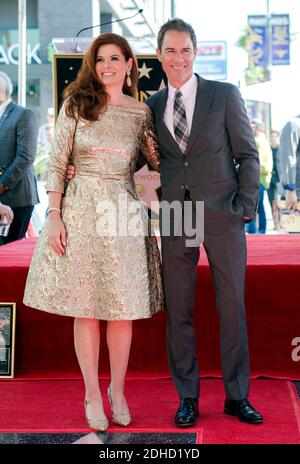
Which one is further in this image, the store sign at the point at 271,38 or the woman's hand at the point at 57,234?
the store sign at the point at 271,38

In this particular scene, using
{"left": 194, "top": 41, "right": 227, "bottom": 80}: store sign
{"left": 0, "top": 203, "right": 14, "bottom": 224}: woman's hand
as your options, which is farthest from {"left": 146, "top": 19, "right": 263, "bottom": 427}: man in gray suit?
{"left": 194, "top": 41, "right": 227, "bottom": 80}: store sign

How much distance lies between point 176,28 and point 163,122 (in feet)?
1.16

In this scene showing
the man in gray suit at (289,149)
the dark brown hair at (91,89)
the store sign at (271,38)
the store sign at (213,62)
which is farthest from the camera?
the store sign at (213,62)

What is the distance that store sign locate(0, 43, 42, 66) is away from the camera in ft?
60.8

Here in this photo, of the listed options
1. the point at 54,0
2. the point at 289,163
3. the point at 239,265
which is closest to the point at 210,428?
the point at 239,265

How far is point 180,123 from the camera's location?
3.40 meters

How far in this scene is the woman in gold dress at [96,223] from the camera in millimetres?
3316

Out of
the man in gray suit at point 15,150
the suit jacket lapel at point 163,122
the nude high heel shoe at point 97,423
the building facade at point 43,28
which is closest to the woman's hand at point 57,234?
the suit jacket lapel at point 163,122

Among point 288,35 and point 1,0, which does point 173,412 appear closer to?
point 1,0

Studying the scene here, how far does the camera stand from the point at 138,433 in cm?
332

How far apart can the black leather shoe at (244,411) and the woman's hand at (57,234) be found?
900 mm

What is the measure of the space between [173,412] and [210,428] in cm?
33

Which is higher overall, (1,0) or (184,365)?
(1,0)

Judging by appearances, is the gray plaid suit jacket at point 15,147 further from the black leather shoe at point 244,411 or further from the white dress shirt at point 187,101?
the black leather shoe at point 244,411
